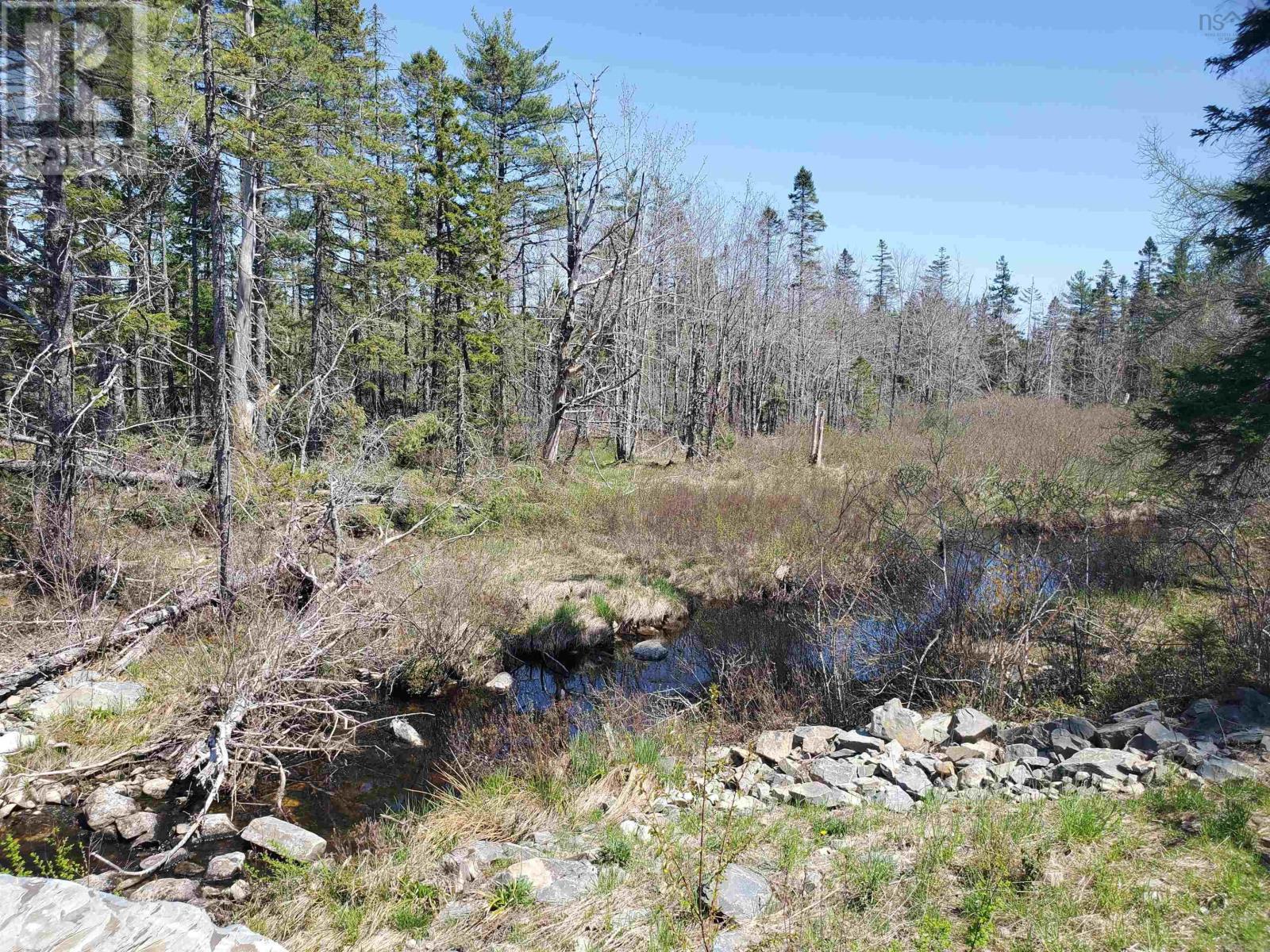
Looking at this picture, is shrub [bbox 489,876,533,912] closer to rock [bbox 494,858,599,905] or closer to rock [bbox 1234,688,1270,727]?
rock [bbox 494,858,599,905]

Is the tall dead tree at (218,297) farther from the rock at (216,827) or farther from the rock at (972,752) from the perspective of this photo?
the rock at (972,752)

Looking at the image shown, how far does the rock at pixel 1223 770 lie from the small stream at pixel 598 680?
225 centimetres

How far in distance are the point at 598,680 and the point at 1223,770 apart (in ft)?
21.7

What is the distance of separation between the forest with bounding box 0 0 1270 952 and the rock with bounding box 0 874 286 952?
18 mm

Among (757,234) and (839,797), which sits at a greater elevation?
(757,234)

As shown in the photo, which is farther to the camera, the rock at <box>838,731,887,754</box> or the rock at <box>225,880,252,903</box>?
the rock at <box>838,731,887,754</box>

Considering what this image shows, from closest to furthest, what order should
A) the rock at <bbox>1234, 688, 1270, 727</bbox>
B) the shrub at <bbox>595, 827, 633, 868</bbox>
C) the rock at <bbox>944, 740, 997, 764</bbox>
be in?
1. the shrub at <bbox>595, 827, 633, 868</bbox>
2. the rock at <bbox>1234, 688, 1270, 727</bbox>
3. the rock at <bbox>944, 740, 997, 764</bbox>

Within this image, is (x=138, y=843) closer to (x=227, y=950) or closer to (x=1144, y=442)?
(x=227, y=950)

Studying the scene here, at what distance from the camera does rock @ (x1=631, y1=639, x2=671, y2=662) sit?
402 inches

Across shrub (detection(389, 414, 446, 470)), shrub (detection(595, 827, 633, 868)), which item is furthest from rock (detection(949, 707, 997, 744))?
shrub (detection(389, 414, 446, 470))

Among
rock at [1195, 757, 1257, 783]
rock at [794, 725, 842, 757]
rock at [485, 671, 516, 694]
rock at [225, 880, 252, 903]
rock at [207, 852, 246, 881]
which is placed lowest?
rock at [485, 671, 516, 694]

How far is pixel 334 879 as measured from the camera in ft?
14.6

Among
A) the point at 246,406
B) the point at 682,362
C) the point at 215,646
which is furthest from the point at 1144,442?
the point at 682,362

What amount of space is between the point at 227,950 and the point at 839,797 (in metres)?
3.90
